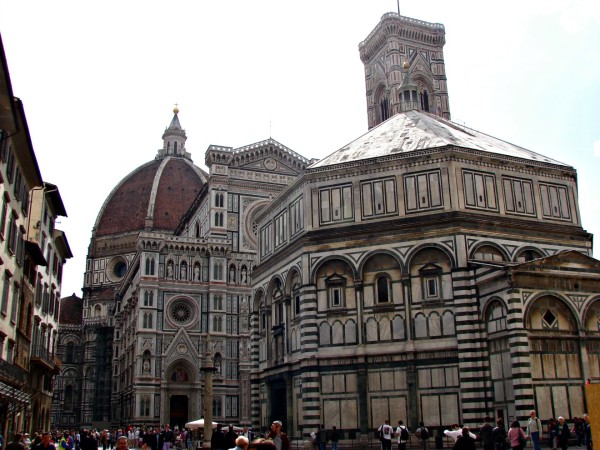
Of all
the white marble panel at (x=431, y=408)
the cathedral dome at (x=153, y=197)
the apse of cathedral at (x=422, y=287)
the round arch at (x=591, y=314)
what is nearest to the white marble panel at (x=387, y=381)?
the apse of cathedral at (x=422, y=287)

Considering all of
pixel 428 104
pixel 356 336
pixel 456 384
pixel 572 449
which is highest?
pixel 428 104

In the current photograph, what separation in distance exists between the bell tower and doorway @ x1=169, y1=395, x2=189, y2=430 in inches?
1212

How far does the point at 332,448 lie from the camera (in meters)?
27.0

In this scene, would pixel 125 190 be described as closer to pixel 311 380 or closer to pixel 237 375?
pixel 237 375

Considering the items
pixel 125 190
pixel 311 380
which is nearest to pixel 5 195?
pixel 311 380

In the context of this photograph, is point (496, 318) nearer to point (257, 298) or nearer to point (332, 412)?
point (332, 412)

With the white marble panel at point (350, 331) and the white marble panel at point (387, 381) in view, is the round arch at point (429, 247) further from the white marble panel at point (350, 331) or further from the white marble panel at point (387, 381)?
the white marble panel at point (387, 381)

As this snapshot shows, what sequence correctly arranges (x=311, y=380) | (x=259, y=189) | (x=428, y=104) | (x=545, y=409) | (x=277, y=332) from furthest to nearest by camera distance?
(x=428, y=104) → (x=259, y=189) → (x=277, y=332) → (x=311, y=380) → (x=545, y=409)

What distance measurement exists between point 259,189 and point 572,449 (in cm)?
4234

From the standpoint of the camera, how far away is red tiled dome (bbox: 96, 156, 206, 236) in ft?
328

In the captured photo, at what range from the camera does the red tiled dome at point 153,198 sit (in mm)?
100000

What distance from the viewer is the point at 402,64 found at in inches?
2611

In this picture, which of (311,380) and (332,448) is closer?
(332,448)

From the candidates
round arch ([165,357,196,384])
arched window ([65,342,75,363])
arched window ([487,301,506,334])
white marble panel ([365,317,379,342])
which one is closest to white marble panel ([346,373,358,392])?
white marble panel ([365,317,379,342])
